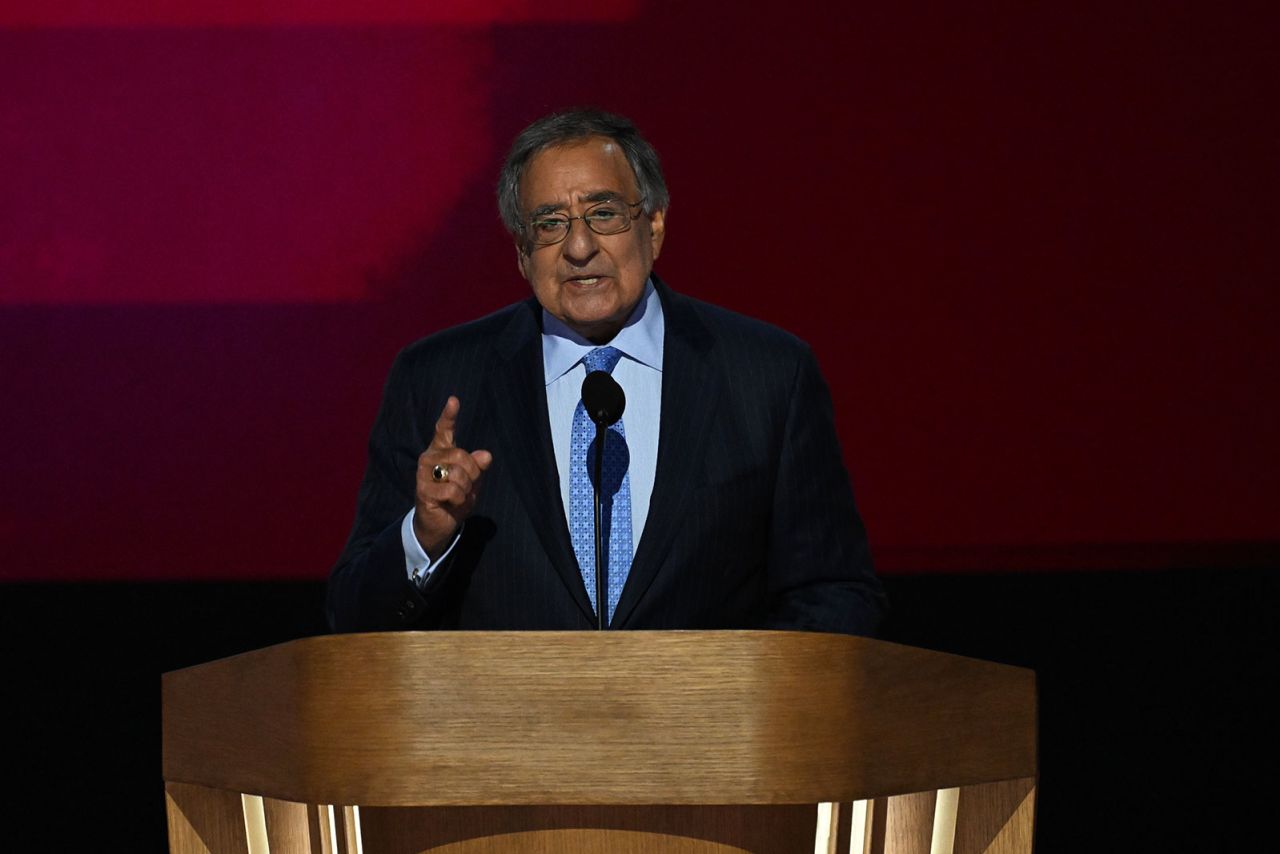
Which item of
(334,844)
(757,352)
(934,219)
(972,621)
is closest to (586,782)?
(334,844)

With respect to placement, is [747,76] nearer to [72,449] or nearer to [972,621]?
[972,621]

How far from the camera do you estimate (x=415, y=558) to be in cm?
175

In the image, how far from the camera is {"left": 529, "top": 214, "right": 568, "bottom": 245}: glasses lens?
208 centimetres

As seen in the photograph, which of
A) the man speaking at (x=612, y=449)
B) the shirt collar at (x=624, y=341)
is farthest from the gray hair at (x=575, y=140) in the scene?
the shirt collar at (x=624, y=341)

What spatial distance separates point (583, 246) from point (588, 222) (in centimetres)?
3

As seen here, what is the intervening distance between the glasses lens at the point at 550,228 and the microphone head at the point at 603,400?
447mm

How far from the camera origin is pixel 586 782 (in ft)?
4.14

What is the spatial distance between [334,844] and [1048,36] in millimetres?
1975

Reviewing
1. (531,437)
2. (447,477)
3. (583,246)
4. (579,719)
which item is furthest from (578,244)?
(579,719)

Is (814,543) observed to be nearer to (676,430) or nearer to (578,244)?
(676,430)

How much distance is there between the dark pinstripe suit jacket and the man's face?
71mm

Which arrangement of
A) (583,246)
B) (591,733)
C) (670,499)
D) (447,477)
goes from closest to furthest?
(591,733)
(447,477)
(670,499)
(583,246)

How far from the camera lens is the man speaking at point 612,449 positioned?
193cm

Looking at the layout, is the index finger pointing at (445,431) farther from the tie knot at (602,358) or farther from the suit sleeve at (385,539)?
the tie knot at (602,358)
